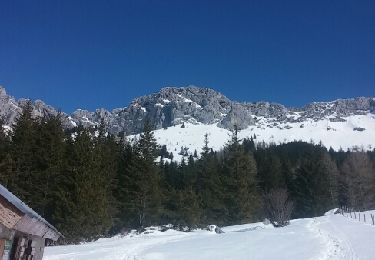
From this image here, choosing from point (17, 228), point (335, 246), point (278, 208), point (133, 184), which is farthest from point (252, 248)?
point (278, 208)

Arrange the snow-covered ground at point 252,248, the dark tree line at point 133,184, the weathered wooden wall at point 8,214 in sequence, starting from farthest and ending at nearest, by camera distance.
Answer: the dark tree line at point 133,184
the snow-covered ground at point 252,248
the weathered wooden wall at point 8,214

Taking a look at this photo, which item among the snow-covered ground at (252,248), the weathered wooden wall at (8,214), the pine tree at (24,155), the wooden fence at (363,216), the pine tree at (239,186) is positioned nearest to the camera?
the weathered wooden wall at (8,214)

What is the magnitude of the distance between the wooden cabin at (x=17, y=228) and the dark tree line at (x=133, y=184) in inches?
895

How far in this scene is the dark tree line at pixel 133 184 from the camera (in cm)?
3441

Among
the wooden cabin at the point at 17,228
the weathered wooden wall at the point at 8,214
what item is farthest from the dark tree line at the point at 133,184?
the weathered wooden wall at the point at 8,214

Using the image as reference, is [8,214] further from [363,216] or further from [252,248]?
[363,216]

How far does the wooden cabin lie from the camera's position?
6.54 metres

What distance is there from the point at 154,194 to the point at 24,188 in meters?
14.2

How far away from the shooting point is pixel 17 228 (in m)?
7.14

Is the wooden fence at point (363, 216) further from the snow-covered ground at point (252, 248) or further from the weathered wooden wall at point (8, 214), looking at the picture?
the weathered wooden wall at point (8, 214)

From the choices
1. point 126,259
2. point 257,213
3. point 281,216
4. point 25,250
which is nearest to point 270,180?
point 257,213

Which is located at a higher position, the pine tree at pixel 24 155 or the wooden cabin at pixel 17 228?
the pine tree at pixel 24 155

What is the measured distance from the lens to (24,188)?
114 feet

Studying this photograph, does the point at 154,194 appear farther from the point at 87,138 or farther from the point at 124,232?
the point at 87,138
